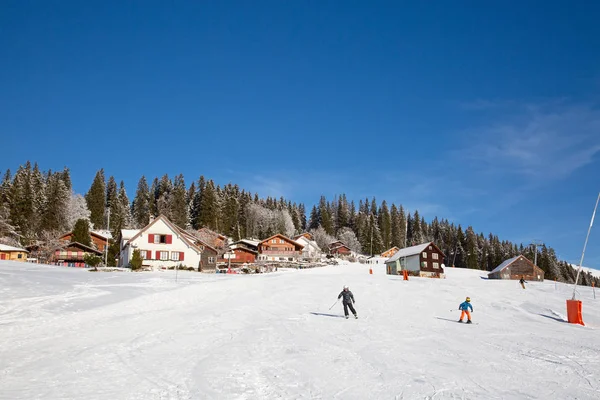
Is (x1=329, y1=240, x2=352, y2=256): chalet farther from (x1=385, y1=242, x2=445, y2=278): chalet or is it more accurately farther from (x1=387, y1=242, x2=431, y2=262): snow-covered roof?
(x1=385, y1=242, x2=445, y2=278): chalet

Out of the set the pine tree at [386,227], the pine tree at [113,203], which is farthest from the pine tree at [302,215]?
the pine tree at [113,203]

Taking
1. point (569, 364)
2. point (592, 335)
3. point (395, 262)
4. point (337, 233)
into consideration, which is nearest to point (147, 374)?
point (569, 364)

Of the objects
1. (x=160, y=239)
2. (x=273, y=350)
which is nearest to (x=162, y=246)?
(x=160, y=239)

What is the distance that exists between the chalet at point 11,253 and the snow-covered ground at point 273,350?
46.2 metres

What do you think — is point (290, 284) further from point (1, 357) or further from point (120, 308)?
point (1, 357)

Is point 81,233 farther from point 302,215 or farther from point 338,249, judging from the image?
point 302,215

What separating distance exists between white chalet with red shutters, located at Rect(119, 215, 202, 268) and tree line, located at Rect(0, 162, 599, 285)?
661 cm

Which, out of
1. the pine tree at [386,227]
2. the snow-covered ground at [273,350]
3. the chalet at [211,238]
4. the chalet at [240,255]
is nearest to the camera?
the snow-covered ground at [273,350]

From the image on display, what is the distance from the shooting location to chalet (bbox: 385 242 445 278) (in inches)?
3095

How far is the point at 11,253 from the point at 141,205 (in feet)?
180

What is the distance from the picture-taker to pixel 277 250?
316ft

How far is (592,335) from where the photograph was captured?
2042 centimetres

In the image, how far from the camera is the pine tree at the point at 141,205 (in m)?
118

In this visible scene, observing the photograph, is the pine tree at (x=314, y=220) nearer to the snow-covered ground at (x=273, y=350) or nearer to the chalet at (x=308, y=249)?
the chalet at (x=308, y=249)
